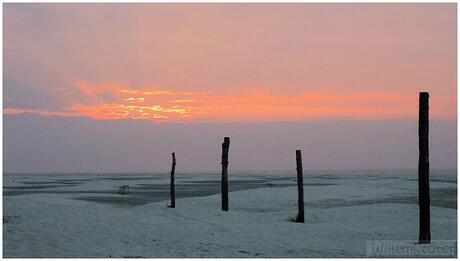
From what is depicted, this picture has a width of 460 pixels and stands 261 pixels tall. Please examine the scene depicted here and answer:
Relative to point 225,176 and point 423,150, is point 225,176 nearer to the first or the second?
point 225,176

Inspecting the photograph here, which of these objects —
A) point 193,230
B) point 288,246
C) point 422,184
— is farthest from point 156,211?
point 422,184

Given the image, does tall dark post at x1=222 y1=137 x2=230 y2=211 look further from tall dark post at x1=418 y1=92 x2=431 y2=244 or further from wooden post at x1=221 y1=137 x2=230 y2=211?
→ tall dark post at x1=418 y1=92 x2=431 y2=244

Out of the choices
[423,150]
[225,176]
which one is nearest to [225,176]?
[225,176]

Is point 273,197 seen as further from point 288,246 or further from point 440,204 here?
point 288,246

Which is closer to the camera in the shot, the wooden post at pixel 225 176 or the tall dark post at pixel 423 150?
the tall dark post at pixel 423 150

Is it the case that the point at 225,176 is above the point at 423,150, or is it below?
below

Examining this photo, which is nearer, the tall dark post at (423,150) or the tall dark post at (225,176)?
the tall dark post at (423,150)

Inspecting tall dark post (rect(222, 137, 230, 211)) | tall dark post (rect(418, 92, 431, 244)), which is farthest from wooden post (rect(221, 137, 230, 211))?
tall dark post (rect(418, 92, 431, 244))

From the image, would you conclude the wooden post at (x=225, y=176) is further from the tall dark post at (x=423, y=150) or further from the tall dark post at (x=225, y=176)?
the tall dark post at (x=423, y=150)

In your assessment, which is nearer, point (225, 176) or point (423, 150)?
point (423, 150)

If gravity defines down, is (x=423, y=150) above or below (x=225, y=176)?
above

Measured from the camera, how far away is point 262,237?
63.7 feet

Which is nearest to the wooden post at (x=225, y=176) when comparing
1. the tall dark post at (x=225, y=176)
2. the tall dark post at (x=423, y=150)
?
the tall dark post at (x=225, y=176)

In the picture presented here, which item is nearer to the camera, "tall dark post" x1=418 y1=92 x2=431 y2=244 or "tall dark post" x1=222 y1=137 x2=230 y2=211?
"tall dark post" x1=418 y1=92 x2=431 y2=244
